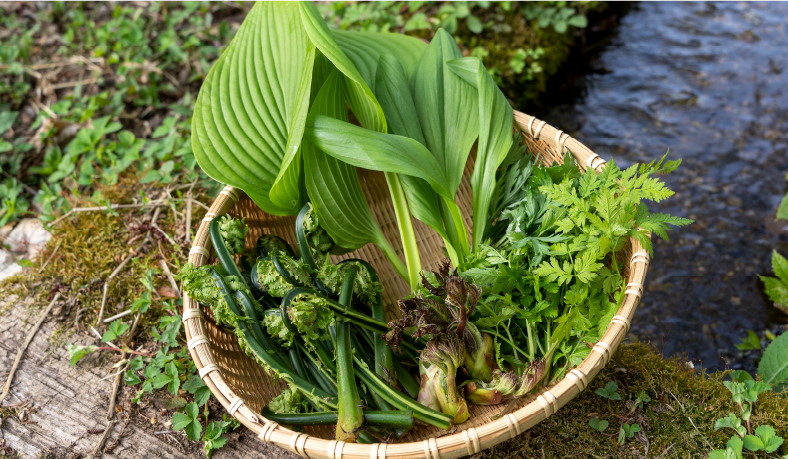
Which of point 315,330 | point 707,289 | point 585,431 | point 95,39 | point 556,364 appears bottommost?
point 707,289

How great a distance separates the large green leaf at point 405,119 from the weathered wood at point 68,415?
0.70m

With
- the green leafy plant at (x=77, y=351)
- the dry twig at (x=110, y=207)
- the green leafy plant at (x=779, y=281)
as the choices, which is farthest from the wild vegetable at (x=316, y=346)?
the green leafy plant at (x=779, y=281)

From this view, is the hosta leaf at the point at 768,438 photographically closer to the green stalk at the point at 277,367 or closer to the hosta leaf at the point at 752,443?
the hosta leaf at the point at 752,443

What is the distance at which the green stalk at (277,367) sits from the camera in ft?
3.91

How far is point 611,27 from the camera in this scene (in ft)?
9.25

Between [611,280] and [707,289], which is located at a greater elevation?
[611,280]

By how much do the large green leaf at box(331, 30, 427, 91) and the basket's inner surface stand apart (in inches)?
12.8

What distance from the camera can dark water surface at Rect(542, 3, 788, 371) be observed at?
1882mm

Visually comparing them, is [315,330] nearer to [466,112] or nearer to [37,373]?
[466,112]

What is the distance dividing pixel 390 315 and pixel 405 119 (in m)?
0.57

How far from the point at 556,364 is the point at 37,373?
1.37m

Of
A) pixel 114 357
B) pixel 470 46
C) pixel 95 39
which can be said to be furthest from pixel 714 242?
pixel 95 39

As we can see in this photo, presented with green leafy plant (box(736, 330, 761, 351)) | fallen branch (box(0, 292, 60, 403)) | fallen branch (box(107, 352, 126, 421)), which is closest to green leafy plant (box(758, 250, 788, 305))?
green leafy plant (box(736, 330, 761, 351))

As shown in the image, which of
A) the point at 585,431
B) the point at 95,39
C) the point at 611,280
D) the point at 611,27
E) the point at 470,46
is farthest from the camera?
the point at 611,27
